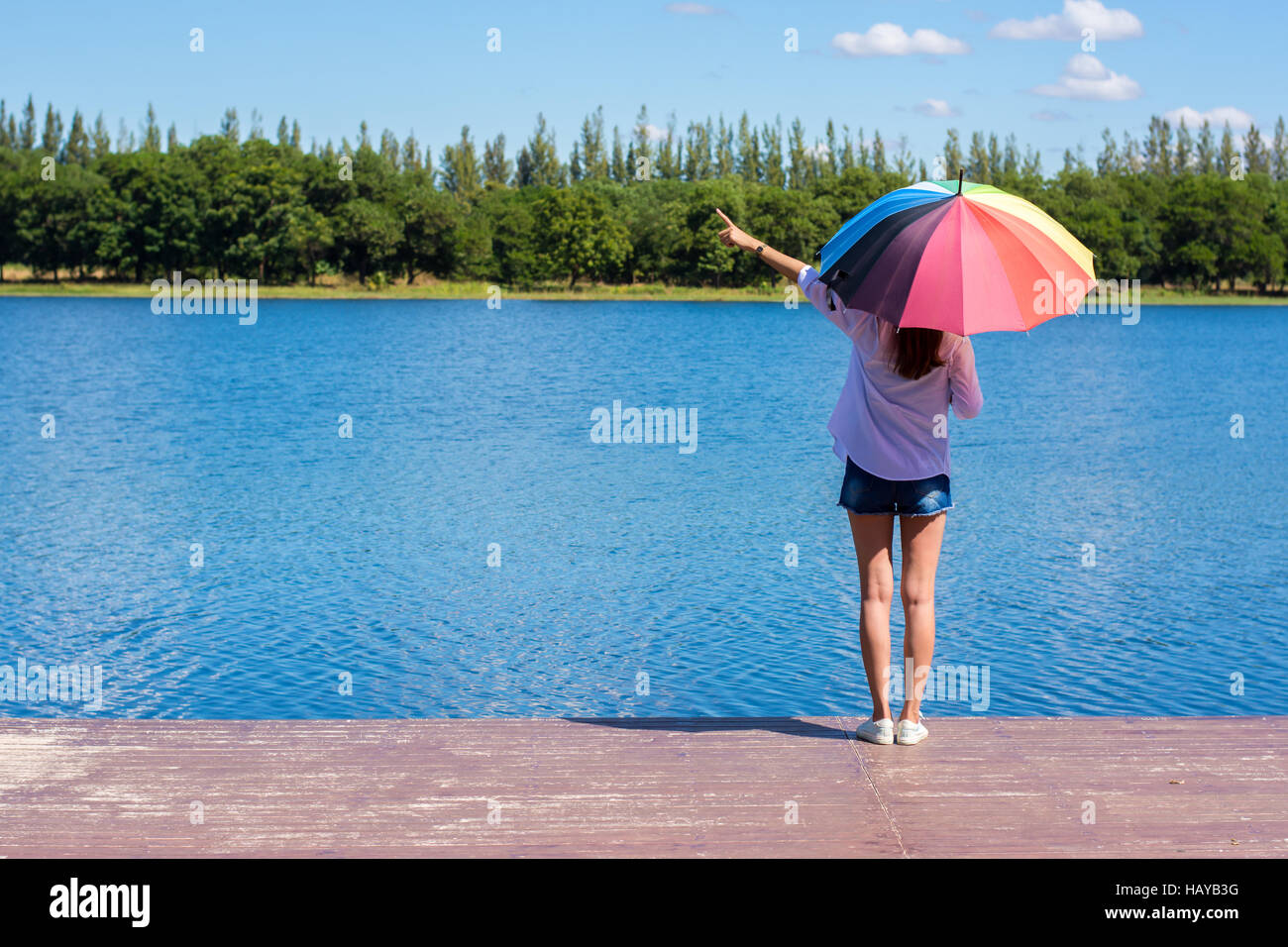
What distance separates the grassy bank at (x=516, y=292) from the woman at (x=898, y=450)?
8347cm

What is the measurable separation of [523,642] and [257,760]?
7.69 metres

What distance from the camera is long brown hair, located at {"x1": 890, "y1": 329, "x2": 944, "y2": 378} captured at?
5012mm

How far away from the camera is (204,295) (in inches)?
3661

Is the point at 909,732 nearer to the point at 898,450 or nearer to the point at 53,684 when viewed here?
the point at 898,450

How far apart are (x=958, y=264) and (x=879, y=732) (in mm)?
2032

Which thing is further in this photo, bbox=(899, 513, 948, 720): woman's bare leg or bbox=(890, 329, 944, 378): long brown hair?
bbox=(899, 513, 948, 720): woman's bare leg

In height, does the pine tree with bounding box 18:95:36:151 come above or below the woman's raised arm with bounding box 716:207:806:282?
above

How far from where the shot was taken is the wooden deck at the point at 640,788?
4.31m

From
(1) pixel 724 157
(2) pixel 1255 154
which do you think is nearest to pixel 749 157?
(1) pixel 724 157

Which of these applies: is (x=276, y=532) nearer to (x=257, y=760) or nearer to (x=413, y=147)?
(x=257, y=760)

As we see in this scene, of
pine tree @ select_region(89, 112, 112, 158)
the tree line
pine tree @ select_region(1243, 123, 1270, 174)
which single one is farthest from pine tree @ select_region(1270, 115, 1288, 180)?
pine tree @ select_region(89, 112, 112, 158)
